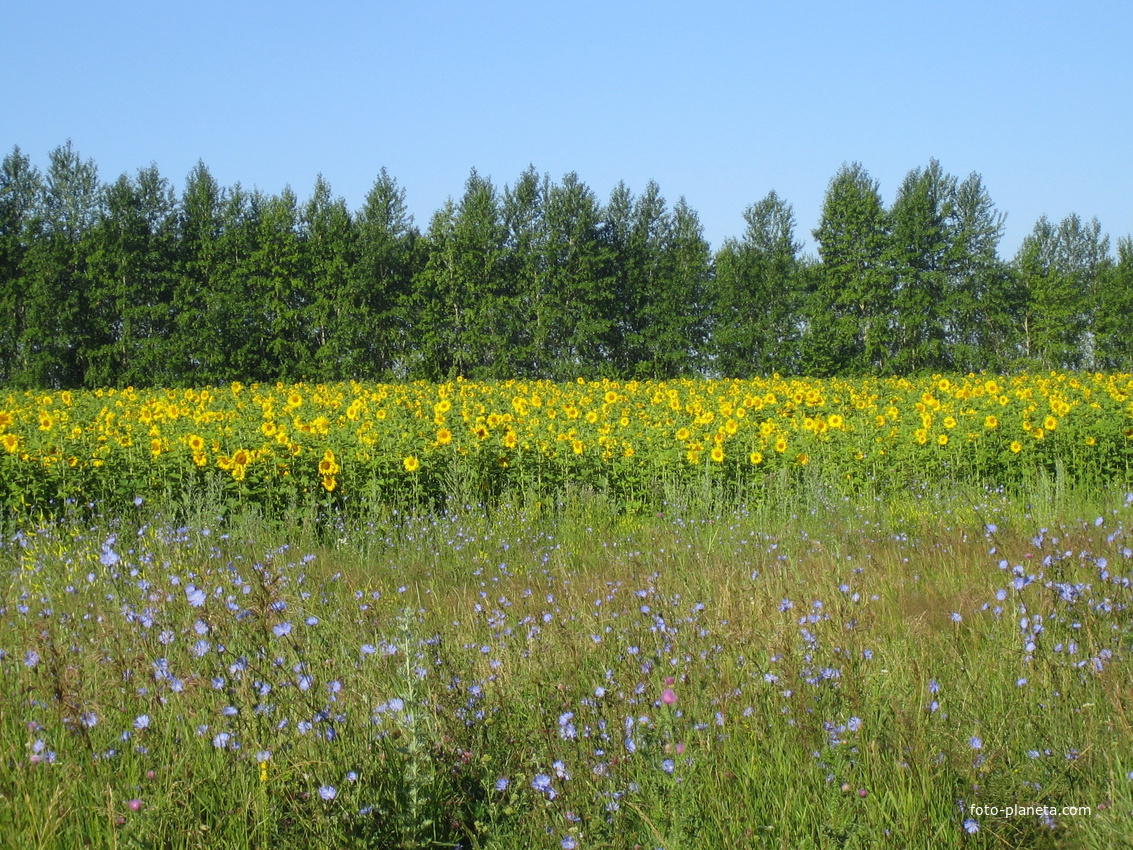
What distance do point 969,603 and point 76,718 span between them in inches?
134

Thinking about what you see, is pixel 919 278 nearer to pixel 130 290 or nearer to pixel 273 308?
pixel 273 308

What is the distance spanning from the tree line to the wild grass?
104ft

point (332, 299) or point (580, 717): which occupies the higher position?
point (332, 299)

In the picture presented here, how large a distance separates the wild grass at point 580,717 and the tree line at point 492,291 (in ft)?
104

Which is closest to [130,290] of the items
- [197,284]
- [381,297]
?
[197,284]

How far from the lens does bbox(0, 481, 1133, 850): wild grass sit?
2137 millimetres

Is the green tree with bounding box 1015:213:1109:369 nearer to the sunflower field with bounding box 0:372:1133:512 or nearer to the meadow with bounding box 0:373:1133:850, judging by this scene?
the sunflower field with bounding box 0:372:1133:512

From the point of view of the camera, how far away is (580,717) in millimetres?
2736

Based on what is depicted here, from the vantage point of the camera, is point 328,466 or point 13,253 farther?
point 13,253

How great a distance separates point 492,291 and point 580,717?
36.1m

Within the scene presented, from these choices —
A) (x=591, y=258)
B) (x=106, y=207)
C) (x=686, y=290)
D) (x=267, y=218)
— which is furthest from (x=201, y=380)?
(x=686, y=290)

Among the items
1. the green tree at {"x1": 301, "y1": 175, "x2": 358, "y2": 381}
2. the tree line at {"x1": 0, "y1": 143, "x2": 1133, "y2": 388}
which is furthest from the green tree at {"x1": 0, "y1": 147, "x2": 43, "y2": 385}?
the green tree at {"x1": 301, "y1": 175, "x2": 358, "y2": 381}

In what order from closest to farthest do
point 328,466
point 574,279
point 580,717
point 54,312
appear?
point 580,717
point 328,466
point 54,312
point 574,279

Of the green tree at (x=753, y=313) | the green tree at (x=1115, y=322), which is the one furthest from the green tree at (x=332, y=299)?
the green tree at (x=1115, y=322)
